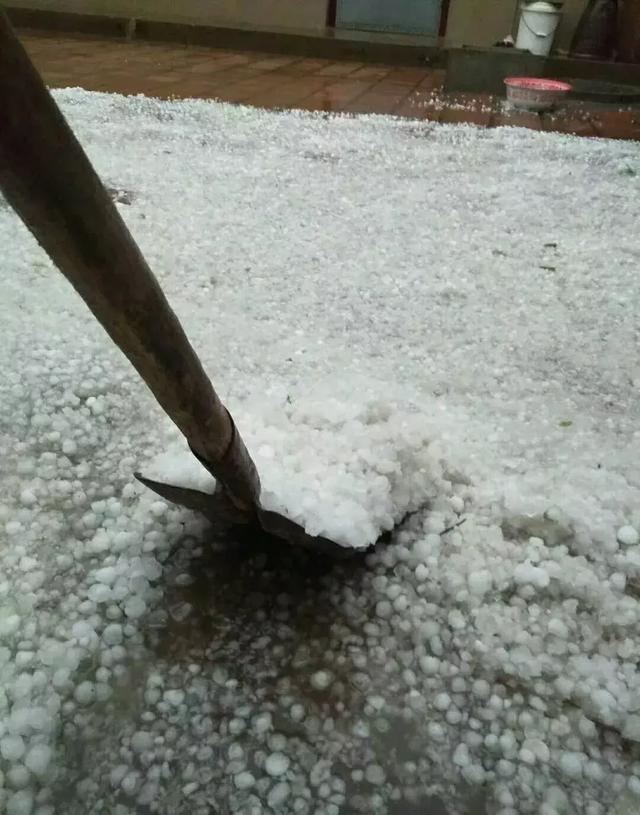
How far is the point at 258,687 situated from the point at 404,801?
0.47ft

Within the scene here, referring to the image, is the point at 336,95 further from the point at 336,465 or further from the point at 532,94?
the point at 336,465

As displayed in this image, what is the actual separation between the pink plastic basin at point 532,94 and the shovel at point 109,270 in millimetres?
2559

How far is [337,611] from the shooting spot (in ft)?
2.12

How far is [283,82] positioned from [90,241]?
2951mm

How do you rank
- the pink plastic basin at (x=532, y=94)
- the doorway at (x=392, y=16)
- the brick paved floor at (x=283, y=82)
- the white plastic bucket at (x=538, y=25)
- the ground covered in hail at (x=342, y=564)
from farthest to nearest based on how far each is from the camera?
1. the doorway at (x=392, y=16)
2. the white plastic bucket at (x=538, y=25)
3. the pink plastic basin at (x=532, y=94)
4. the brick paved floor at (x=283, y=82)
5. the ground covered in hail at (x=342, y=564)

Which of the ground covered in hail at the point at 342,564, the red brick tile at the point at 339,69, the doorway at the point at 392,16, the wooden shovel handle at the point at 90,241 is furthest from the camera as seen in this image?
the doorway at the point at 392,16

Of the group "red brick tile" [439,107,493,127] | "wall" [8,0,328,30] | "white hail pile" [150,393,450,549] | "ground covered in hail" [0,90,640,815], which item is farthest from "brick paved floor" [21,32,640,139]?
"white hail pile" [150,393,450,549]

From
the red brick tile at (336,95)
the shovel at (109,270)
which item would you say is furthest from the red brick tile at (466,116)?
the shovel at (109,270)

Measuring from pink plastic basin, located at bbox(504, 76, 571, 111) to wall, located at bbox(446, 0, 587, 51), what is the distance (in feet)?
5.22

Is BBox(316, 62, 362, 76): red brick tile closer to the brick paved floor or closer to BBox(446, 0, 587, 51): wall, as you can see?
the brick paved floor

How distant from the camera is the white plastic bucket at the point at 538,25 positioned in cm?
357

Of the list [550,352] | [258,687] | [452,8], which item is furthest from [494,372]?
[452,8]

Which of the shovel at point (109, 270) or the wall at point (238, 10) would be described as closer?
the shovel at point (109, 270)

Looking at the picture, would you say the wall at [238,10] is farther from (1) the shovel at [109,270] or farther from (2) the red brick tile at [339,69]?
(1) the shovel at [109,270]
